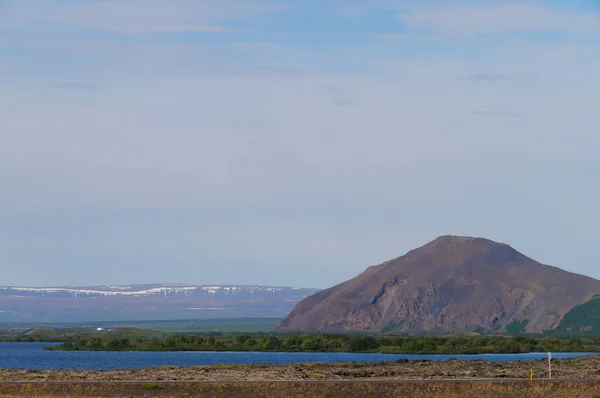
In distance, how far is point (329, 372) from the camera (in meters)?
98.6

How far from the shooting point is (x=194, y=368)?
337 ft

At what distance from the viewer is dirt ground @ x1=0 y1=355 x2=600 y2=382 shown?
90.0m

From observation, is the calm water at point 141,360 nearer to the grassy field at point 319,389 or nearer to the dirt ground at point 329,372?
the dirt ground at point 329,372

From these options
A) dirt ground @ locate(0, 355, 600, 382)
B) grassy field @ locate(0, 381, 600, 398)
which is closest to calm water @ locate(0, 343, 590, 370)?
dirt ground @ locate(0, 355, 600, 382)

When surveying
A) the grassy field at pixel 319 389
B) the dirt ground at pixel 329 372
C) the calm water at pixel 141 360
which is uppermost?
the calm water at pixel 141 360

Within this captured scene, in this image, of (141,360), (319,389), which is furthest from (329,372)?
(141,360)

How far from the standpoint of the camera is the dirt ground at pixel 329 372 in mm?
90000

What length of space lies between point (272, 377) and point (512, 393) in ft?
70.2

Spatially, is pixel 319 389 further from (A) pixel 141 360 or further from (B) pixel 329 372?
(A) pixel 141 360

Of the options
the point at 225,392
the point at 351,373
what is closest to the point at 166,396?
the point at 225,392

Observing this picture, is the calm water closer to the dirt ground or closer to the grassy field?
the dirt ground

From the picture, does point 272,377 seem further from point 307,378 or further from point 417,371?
point 417,371

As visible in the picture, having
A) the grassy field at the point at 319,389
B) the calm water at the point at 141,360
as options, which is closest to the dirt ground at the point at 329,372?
the grassy field at the point at 319,389

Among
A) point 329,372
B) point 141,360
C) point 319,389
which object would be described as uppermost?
point 141,360
